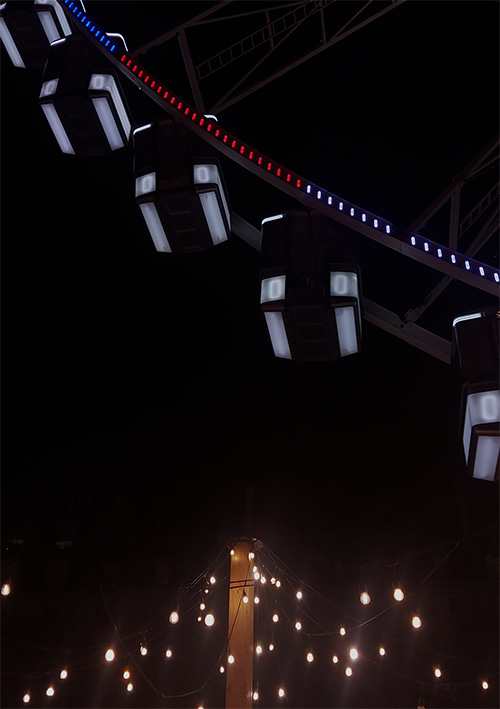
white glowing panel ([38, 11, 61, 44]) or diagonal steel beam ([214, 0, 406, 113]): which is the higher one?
white glowing panel ([38, 11, 61, 44])

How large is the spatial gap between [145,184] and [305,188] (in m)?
1.34

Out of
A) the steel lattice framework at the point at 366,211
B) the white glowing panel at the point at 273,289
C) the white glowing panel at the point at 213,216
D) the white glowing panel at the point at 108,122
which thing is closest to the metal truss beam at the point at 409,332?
the steel lattice framework at the point at 366,211

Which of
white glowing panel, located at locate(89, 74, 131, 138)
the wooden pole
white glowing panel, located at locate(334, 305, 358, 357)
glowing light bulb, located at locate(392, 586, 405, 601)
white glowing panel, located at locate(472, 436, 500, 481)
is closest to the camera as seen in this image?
white glowing panel, located at locate(472, 436, 500, 481)

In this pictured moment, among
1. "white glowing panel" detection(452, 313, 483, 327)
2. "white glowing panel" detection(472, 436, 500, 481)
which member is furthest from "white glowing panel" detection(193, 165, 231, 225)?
"white glowing panel" detection(472, 436, 500, 481)

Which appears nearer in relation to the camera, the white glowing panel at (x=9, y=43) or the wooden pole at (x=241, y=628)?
the white glowing panel at (x=9, y=43)

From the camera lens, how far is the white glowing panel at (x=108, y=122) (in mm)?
4352

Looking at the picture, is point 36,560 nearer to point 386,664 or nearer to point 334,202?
point 386,664

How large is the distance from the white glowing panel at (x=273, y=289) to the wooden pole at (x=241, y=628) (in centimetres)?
657

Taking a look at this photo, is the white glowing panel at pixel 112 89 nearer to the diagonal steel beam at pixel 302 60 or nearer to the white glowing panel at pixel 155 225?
the diagonal steel beam at pixel 302 60

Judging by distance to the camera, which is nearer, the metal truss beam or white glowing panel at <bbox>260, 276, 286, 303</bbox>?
white glowing panel at <bbox>260, 276, 286, 303</bbox>

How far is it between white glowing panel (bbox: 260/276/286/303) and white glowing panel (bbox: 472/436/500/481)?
157 cm

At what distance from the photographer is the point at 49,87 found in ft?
14.6

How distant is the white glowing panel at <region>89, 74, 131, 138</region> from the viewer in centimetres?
434

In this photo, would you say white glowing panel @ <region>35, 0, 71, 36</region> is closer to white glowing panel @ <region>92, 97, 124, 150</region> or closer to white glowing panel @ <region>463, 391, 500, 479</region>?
white glowing panel @ <region>92, 97, 124, 150</region>
